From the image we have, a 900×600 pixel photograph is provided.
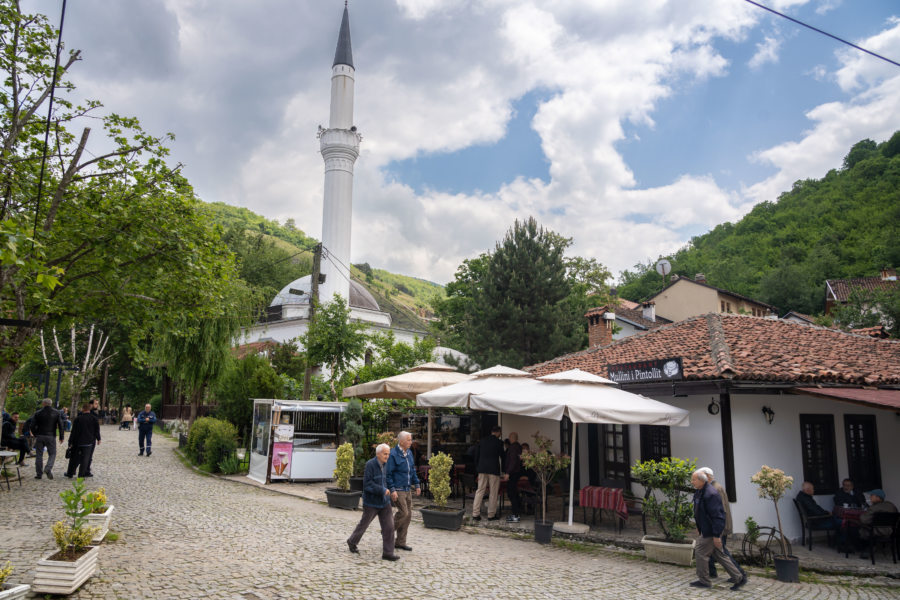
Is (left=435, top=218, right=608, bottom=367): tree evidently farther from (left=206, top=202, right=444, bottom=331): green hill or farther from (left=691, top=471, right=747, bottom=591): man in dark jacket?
(left=691, top=471, right=747, bottom=591): man in dark jacket

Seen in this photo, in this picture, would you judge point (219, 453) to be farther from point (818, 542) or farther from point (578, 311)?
point (578, 311)

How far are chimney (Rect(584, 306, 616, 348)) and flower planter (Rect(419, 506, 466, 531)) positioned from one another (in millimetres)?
10981

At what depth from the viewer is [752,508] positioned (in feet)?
33.2

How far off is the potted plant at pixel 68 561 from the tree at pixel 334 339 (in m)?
11.7

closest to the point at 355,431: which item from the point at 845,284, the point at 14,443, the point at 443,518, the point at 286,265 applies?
the point at 443,518

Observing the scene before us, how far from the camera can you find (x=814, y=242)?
→ 50.3 meters

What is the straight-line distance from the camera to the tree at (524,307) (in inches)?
954

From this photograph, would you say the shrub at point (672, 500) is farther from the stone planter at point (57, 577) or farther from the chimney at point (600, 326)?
the chimney at point (600, 326)

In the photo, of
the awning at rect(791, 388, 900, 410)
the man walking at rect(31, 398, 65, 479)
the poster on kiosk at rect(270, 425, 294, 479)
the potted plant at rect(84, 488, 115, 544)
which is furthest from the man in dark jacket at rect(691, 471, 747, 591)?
the man walking at rect(31, 398, 65, 479)

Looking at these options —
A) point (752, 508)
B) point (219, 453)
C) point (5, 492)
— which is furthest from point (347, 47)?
point (752, 508)

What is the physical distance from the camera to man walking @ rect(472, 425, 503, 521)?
36.1ft

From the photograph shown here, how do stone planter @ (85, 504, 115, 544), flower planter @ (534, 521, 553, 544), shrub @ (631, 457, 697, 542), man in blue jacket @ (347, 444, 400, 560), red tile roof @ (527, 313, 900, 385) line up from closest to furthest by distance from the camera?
1. stone planter @ (85, 504, 115, 544)
2. man in blue jacket @ (347, 444, 400, 560)
3. shrub @ (631, 457, 697, 542)
4. flower planter @ (534, 521, 553, 544)
5. red tile roof @ (527, 313, 900, 385)

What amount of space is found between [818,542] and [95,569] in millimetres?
10884

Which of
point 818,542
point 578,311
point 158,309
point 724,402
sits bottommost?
point 818,542
